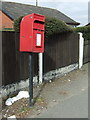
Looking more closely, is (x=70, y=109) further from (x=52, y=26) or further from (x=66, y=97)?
(x=52, y=26)

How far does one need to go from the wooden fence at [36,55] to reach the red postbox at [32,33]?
2.77 feet

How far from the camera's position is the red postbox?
373 cm

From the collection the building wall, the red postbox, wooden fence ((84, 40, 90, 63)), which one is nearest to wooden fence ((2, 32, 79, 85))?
the red postbox

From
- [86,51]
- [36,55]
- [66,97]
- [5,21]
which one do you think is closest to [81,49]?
Result: [86,51]

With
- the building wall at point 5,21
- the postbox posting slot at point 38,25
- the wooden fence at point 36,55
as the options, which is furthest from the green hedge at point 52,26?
the building wall at point 5,21

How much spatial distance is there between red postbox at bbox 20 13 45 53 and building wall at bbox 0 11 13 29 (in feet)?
46.4

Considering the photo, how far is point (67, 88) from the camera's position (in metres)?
5.65

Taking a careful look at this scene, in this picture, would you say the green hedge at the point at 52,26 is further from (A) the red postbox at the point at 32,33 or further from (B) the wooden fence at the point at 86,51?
(B) the wooden fence at the point at 86,51

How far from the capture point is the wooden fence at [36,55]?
4568 mm

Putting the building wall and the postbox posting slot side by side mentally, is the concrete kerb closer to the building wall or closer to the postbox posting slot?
the postbox posting slot

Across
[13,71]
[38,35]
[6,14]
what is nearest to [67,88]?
[13,71]

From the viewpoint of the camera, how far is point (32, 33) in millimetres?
3725

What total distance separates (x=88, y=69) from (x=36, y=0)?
1061 inches

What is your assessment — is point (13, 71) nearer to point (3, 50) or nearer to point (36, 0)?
point (3, 50)
